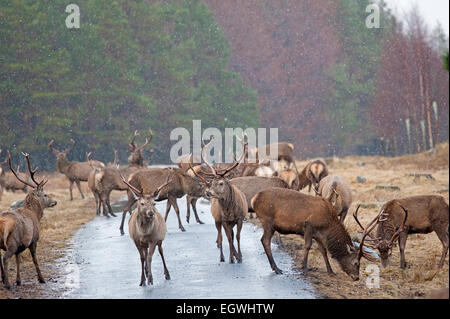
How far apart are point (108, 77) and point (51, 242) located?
110ft

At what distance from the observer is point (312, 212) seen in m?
10.1

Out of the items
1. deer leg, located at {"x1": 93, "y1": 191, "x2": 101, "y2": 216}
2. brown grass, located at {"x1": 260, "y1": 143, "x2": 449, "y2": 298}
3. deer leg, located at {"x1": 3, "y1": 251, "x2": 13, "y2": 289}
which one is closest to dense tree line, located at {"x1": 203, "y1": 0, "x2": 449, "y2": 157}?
deer leg, located at {"x1": 93, "y1": 191, "x2": 101, "y2": 216}

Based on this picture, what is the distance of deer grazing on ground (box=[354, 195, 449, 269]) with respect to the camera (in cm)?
1025

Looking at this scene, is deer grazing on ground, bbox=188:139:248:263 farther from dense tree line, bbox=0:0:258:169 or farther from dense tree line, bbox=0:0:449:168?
dense tree line, bbox=0:0:258:169

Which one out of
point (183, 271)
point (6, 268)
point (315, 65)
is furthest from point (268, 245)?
point (315, 65)

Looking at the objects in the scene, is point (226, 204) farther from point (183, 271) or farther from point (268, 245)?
point (183, 271)

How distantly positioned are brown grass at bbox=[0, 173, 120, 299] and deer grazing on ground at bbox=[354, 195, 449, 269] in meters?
4.97

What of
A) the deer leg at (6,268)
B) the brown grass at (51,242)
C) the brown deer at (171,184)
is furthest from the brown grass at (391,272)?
the deer leg at (6,268)

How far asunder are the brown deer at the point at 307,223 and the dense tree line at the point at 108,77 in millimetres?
28205

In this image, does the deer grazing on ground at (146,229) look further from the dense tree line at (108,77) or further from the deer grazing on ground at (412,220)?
the dense tree line at (108,77)

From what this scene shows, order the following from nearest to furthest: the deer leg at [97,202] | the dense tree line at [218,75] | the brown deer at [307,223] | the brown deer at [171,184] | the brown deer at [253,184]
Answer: the brown deer at [307,223], the brown deer at [253,184], the brown deer at [171,184], the deer leg at [97,202], the dense tree line at [218,75]

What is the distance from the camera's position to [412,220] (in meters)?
10.5

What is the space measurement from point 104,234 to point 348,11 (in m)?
59.7

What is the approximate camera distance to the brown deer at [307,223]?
9.84 meters
